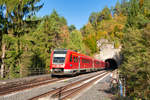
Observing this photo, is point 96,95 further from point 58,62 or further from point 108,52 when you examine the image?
point 108,52

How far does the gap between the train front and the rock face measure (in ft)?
121

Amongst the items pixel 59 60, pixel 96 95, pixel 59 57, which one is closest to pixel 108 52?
pixel 59 57

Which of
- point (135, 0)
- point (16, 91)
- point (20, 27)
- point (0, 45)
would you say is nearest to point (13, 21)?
point (20, 27)

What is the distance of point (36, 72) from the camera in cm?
2261

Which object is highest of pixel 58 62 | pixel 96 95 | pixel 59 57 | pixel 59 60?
pixel 59 57

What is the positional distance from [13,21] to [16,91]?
10.5 metres

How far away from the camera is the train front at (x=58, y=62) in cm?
1811

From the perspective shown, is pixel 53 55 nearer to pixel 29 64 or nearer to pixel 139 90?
pixel 29 64

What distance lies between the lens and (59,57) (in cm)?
1872

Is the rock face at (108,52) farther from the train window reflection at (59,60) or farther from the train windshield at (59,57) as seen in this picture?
the train window reflection at (59,60)

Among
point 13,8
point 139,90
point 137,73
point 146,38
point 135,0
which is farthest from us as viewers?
point 135,0

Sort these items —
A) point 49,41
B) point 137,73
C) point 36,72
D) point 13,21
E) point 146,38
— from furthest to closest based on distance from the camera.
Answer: point 49,41 → point 36,72 → point 13,21 → point 146,38 → point 137,73

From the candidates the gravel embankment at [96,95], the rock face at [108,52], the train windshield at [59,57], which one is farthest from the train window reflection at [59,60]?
the rock face at [108,52]

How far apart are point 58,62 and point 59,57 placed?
0.63m
